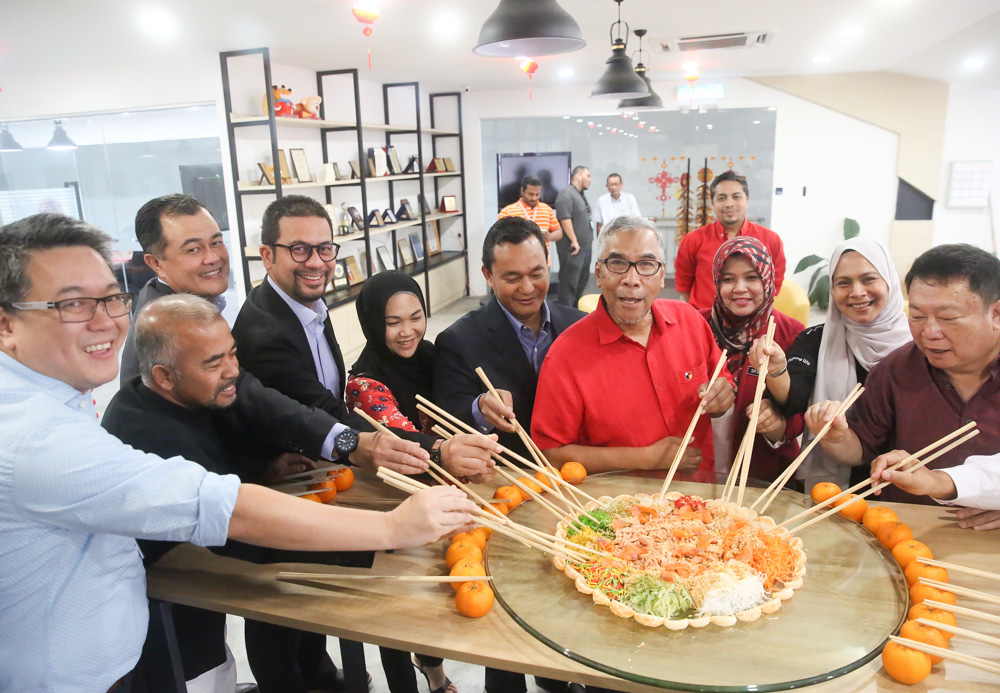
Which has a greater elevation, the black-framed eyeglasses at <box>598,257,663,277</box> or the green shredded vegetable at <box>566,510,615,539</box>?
the black-framed eyeglasses at <box>598,257,663,277</box>

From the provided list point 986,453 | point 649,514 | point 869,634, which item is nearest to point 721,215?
point 986,453

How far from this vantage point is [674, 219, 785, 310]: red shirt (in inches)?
170

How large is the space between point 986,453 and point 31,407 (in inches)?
86.7

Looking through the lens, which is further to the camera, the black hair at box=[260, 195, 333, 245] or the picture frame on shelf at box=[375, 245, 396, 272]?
the picture frame on shelf at box=[375, 245, 396, 272]

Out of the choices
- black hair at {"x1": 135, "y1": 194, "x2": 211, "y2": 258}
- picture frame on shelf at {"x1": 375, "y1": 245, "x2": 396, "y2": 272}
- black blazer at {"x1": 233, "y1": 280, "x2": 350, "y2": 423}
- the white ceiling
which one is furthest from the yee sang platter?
picture frame on shelf at {"x1": 375, "y1": 245, "x2": 396, "y2": 272}

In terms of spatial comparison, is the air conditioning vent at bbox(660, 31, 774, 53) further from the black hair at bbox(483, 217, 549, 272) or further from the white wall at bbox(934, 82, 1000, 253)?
the black hair at bbox(483, 217, 549, 272)

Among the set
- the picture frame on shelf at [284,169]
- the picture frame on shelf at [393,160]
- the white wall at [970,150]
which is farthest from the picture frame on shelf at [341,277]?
the white wall at [970,150]

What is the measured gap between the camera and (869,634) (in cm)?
121

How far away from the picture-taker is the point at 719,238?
4434 mm

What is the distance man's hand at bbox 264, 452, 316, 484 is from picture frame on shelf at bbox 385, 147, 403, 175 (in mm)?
6577

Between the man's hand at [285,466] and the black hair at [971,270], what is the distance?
181cm

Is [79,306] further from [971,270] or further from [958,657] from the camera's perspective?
[971,270]

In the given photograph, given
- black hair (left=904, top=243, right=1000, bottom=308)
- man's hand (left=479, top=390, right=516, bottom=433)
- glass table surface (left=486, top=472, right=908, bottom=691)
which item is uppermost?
black hair (left=904, top=243, right=1000, bottom=308)

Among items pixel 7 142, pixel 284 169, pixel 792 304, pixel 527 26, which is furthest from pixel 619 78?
pixel 7 142
